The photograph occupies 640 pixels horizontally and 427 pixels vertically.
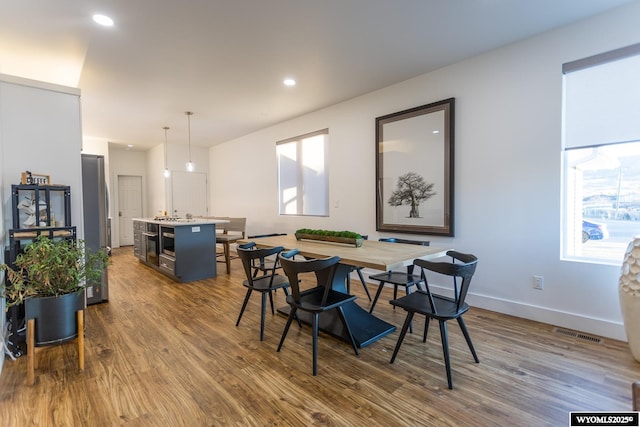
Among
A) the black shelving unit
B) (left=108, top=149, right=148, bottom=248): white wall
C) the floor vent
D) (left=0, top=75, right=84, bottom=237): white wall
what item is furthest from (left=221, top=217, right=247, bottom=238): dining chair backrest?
the floor vent

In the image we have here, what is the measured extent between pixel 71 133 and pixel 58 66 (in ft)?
4.32

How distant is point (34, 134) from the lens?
2727 millimetres

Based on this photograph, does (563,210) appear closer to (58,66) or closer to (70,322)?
(70,322)

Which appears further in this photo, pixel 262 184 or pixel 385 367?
pixel 262 184

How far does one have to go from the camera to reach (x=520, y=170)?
3.08 meters

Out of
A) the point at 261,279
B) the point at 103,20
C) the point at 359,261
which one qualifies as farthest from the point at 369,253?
the point at 103,20

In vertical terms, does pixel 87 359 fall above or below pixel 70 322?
below

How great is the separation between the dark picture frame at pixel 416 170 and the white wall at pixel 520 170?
0.11 meters

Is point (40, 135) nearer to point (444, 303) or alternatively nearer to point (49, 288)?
point (49, 288)

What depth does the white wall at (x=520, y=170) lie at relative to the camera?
270cm

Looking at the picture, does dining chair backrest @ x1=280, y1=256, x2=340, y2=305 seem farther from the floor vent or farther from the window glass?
the window glass

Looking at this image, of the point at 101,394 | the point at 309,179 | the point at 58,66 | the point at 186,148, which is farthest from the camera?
the point at 186,148

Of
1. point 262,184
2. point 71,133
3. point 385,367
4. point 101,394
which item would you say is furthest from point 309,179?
point 101,394

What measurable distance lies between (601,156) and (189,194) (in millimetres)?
8118
